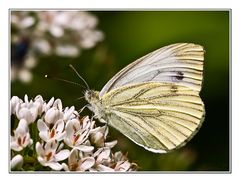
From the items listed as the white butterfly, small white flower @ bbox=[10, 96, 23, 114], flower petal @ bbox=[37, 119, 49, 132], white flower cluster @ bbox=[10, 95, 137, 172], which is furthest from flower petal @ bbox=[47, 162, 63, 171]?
the white butterfly

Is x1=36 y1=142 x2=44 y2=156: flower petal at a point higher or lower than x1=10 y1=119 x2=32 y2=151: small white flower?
lower

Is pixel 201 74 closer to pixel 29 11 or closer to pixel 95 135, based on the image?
pixel 95 135

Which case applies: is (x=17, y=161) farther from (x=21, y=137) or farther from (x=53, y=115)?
(x=53, y=115)

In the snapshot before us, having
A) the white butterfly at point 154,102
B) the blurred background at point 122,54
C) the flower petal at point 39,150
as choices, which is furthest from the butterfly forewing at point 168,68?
the flower petal at point 39,150

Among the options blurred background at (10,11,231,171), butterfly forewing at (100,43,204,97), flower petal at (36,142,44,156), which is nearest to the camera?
flower petal at (36,142,44,156)

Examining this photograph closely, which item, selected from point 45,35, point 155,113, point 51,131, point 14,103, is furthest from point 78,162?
point 45,35

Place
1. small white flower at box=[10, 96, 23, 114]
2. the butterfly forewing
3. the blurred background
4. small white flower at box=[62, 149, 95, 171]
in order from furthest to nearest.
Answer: the blurred background < the butterfly forewing < small white flower at box=[10, 96, 23, 114] < small white flower at box=[62, 149, 95, 171]

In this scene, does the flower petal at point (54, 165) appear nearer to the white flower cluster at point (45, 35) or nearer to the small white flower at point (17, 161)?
the small white flower at point (17, 161)

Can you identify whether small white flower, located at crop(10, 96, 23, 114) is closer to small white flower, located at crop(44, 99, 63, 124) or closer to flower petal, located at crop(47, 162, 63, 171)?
small white flower, located at crop(44, 99, 63, 124)
